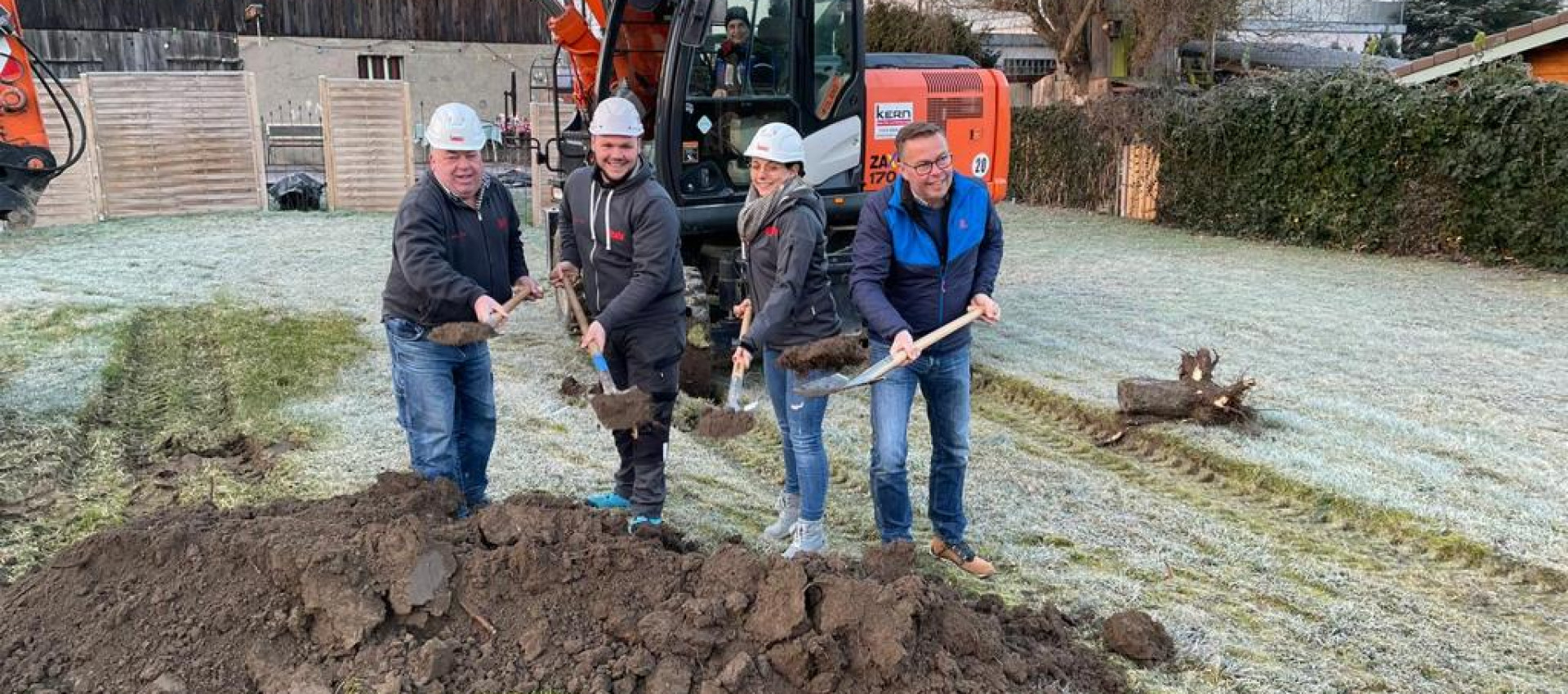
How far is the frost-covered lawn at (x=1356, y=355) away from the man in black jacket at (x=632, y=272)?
10.3 ft

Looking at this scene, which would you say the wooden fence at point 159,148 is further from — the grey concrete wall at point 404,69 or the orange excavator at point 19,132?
the orange excavator at point 19,132

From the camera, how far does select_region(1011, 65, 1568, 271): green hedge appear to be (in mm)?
11391

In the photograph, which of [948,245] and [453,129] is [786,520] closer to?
[948,245]

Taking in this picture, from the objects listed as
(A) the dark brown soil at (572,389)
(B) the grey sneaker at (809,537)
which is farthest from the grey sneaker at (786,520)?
(A) the dark brown soil at (572,389)

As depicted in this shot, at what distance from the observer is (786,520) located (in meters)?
4.62

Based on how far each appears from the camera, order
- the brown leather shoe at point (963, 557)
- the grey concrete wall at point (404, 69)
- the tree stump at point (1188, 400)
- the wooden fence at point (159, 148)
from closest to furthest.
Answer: the brown leather shoe at point (963, 557)
the tree stump at point (1188, 400)
the wooden fence at point (159, 148)
the grey concrete wall at point (404, 69)

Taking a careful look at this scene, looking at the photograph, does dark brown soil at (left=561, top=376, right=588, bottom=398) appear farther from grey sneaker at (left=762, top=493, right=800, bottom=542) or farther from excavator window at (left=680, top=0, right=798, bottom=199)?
grey sneaker at (left=762, top=493, right=800, bottom=542)

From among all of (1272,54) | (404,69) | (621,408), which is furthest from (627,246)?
(404,69)

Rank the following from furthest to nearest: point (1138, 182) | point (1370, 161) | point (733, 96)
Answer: point (1138, 182)
point (1370, 161)
point (733, 96)

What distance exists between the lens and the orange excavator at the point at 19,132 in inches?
248

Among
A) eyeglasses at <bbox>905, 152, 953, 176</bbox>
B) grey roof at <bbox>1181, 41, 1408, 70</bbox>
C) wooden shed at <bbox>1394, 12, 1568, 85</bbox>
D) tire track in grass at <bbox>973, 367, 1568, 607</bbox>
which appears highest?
grey roof at <bbox>1181, 41, 1408, 70</bbox>

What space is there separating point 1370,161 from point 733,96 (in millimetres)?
9445

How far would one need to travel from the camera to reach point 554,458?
5.64 m

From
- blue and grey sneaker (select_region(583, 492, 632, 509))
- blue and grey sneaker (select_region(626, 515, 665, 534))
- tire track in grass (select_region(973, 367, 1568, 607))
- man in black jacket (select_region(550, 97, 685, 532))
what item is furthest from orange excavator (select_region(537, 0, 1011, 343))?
blue and grey sneaker (select_region(626, 515, 665, 534))
